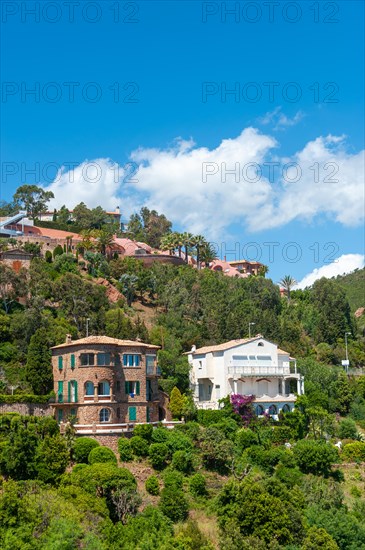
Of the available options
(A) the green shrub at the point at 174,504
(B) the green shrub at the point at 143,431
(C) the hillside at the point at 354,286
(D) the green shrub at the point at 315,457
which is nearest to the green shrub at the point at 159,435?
(B) the green shrub at the point at 143,431

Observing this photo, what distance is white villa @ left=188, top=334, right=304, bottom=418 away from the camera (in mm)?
61625

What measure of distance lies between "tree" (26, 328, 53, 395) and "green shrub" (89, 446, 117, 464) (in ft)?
34.0

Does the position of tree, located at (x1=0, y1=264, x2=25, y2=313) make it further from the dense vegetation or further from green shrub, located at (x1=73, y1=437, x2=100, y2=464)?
green shrub, located at (x1=73, y1=437, x2=100, y2=464)

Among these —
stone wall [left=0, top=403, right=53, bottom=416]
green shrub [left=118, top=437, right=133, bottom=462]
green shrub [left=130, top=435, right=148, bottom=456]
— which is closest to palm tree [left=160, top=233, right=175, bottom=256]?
stone wall [left=0, top=403, right=53, bottom=416]

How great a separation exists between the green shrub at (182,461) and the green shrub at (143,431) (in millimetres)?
2260

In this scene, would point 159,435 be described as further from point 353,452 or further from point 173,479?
point 353,452

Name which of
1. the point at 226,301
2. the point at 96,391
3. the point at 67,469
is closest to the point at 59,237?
the point at 226,301

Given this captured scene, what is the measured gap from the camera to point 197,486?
46.9m

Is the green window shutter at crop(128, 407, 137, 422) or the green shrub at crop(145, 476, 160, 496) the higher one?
the green window shutter at crop(128, 407, 137, 422)

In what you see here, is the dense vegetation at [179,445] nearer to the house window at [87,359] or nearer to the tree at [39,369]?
the tree at [39,369]

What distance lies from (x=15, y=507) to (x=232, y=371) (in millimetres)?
27159

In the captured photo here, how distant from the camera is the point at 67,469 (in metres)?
45.5

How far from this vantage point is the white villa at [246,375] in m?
61.6

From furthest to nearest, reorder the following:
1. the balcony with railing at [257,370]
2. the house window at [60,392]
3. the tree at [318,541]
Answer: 1. the balcony with railing at [257,370]
2. the house window at [60,392]
3. the tree at [318,541]
